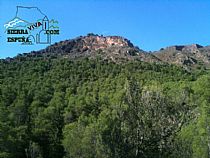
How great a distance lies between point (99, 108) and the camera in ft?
259

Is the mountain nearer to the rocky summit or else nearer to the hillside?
the rocky summit

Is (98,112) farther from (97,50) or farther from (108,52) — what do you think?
(97,50)

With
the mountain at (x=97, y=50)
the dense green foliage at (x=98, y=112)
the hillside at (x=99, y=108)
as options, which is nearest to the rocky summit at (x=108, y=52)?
the mountain at (x=97, y=50)

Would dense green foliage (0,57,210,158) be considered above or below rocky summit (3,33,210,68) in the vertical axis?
below

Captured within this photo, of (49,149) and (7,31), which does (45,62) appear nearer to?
(49,149)

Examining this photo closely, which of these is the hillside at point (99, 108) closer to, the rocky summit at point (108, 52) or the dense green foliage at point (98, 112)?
the dense green foliage at point (98, 112)

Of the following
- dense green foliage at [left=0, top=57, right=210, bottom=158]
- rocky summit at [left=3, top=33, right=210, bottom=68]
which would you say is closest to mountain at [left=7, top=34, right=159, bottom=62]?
rocky summit at [left=3, top=33, right=210, bottom=68]

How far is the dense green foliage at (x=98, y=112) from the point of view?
1831 cm

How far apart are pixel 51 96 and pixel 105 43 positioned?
116 meters

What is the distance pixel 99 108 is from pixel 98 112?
7.07 feet

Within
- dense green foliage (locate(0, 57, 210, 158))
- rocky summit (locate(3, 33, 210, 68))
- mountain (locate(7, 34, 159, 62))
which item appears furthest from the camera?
rocky summit (locate(3, 33, 210, 68))

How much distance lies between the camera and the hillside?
1834 centimetres

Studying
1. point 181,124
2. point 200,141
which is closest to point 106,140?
point 181,124

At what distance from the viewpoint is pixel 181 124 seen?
18.5 meters
